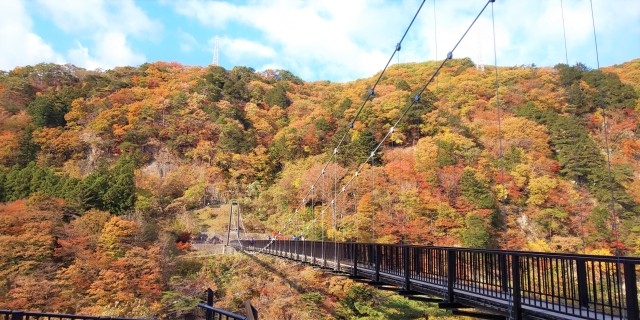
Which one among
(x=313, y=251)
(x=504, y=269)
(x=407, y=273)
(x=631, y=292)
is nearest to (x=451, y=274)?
(x=504, y=269)

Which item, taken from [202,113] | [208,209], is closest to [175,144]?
[202,113]

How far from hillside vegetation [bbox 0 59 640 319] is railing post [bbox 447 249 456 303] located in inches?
164

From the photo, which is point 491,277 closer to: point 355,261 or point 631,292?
point 631,292

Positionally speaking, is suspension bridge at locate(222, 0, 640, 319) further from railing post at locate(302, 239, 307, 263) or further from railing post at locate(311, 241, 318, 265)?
railing post at locate(302, 239, 307, 263)

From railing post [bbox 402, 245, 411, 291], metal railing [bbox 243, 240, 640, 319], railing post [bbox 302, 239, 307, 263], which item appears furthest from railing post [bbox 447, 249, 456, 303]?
railing post [bbox 302, 239, 307, 263]

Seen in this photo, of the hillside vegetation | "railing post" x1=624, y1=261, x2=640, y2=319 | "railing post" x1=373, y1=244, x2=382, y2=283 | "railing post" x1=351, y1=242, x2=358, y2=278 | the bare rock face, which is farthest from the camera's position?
the bare rock face

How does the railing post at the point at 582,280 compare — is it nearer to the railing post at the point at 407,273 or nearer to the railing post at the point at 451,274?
the railing post at the point at 451,274

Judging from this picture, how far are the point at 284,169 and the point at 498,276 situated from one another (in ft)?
108

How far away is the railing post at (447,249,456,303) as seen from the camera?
17.6 feet

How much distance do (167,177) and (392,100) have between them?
21980 millimetres

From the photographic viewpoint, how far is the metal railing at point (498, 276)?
358cm

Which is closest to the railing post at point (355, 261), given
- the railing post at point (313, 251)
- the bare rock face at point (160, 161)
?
the railing post at point (313, 251)

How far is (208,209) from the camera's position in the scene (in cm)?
3681

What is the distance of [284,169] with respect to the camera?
37719mm
